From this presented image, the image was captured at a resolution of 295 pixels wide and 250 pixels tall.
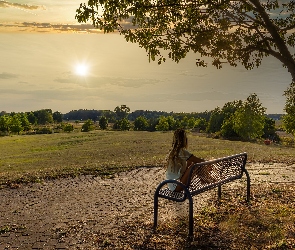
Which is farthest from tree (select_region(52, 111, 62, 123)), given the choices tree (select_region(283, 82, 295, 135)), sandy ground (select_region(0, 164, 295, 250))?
sandy ground (select_region(0, 164, 295, 250))

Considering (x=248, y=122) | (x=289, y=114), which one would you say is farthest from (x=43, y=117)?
(x=289, y=114)

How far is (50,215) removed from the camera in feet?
28.4

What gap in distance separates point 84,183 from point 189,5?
7.04m

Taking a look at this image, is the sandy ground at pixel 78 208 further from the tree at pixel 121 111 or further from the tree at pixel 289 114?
the tree at pixel 121 111

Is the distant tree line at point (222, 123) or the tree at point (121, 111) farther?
the tree at point (121, 111)

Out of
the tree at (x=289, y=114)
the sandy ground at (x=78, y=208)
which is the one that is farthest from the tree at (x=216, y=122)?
the sandy ground at (x=78, y=208)

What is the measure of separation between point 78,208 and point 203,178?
346 centimetres

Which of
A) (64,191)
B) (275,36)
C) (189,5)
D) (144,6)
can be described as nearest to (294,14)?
(275,36)

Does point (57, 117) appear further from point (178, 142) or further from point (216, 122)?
point (178, 142)

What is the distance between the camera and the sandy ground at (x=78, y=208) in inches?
275

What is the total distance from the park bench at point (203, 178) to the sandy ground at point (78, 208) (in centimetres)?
80

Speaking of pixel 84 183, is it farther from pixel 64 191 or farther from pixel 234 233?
pixel 234 233

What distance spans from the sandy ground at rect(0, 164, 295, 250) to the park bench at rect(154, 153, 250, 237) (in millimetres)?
798

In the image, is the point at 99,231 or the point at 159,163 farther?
the point at 159,163
